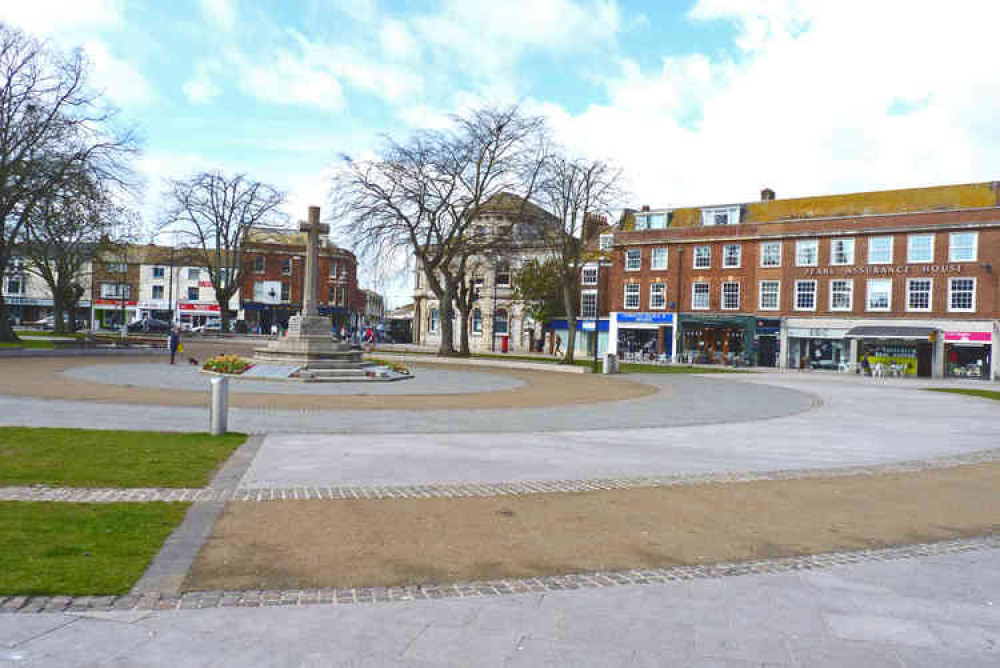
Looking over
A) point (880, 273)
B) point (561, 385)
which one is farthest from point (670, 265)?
point (561, 385)

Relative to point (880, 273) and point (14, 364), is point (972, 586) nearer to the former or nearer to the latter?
point (14, 364)

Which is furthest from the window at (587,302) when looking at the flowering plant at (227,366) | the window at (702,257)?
the flowering plant at (227,366)

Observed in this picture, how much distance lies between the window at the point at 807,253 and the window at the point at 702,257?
5913 mm

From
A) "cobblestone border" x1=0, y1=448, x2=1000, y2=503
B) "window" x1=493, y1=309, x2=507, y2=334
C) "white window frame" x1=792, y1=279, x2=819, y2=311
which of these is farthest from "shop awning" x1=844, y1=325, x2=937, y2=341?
"cobblestone border" x1=0, y1=448, x2=1000, y2=503

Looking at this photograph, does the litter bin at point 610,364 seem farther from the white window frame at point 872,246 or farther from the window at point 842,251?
the white window frame at point 872,246

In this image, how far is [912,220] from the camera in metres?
41.7

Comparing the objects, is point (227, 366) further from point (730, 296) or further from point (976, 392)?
point (730, 296)

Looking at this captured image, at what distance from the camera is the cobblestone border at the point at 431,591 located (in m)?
4.52

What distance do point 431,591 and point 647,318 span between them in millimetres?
48589

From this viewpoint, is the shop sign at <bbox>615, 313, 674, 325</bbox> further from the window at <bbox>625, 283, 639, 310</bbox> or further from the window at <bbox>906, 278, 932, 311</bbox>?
the window at <bbox>906, 278, 932, 311</bbox>

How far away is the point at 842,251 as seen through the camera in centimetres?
4428

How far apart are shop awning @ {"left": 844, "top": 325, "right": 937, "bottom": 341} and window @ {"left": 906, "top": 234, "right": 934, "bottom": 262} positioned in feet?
13.6

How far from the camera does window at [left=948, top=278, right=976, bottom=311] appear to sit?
39844 millimetres

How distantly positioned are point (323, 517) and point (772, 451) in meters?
7.90
